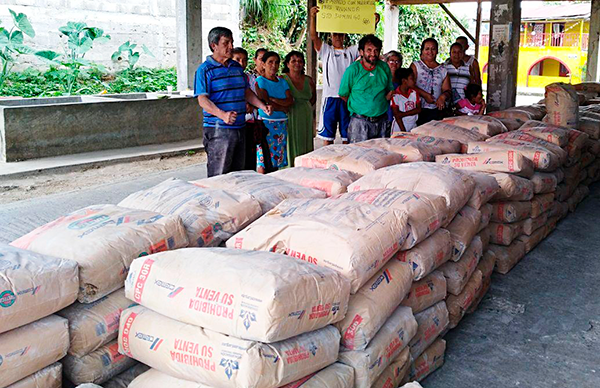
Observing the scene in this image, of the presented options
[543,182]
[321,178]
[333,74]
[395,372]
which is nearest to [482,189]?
[321,178]

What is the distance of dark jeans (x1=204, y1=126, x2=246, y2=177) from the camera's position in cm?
465

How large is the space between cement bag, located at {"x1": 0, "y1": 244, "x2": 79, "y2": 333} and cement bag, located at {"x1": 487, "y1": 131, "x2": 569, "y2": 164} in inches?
139

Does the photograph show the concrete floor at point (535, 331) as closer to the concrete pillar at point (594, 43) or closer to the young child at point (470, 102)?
the young child at point (470, 102)

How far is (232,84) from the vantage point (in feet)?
14.9

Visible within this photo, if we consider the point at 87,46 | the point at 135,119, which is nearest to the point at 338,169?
the point at 135,119

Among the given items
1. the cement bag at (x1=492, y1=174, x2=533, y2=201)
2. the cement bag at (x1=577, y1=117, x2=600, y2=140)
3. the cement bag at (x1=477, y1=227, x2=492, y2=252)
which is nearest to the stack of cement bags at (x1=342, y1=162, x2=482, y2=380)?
the cement bag at (x1=477, y1=227, x2=492, y2=252)

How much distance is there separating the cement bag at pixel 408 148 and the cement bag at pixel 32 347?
262 centimetres

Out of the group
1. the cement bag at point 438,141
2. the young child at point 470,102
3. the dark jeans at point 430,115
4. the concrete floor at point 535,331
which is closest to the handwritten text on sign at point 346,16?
the dark jeans at point 430,115

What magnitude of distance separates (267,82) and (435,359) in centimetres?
314

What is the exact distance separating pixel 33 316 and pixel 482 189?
257cm

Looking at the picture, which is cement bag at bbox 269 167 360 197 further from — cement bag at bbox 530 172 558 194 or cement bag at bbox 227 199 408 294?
cement bag at bbox 530 172 558 194

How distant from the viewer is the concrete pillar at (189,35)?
8820 mm

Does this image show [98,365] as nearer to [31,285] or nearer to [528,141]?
[31,285]

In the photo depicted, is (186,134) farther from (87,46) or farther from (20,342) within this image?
(20,342)
